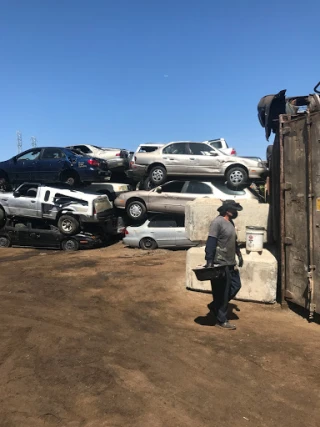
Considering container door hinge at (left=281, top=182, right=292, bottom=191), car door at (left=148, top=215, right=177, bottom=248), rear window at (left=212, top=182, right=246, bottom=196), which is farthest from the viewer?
car door at (left=148, top=215, right=177, bottom=248)

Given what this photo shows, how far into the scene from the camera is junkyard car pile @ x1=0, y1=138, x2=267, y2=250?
39.6 ft

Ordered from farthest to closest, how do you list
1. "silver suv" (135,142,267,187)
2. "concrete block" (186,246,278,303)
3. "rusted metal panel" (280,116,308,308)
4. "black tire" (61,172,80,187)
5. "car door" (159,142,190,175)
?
"black tire" (61,172,80,187) → "car door" (159,142,190,175) → "silver suv" (135,142,267,187) → "concrete block" (186,246,278,303) → "rusted metal panel" (280,116,308,308)

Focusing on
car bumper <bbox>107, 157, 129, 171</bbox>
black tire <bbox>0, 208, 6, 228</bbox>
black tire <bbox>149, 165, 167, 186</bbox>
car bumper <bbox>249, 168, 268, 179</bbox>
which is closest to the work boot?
car bumper <bbox>249, 168, 268, 179</bbox>

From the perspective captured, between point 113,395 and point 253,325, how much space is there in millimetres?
3038

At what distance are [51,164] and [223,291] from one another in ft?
31.7

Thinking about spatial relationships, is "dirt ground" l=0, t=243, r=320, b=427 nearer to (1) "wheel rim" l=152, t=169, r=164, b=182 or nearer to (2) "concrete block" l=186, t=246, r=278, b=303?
(2) "concrete block" l=186, t=246, r=278, b=303

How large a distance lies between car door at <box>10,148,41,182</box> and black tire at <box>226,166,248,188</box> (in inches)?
274

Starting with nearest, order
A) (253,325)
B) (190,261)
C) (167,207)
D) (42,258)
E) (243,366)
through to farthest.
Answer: (243,366), (253,325), (190,261), (42,258), (167,207)

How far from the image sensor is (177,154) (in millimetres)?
→ 12312

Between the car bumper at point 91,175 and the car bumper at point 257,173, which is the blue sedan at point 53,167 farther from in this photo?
the car bumper at point 257,173

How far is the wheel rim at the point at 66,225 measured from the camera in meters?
13.1

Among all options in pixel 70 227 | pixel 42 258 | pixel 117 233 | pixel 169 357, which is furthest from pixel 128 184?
pixel 169 357

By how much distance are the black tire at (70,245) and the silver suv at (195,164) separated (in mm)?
3443

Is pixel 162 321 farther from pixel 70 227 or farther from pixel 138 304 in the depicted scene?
pixel 70 227
